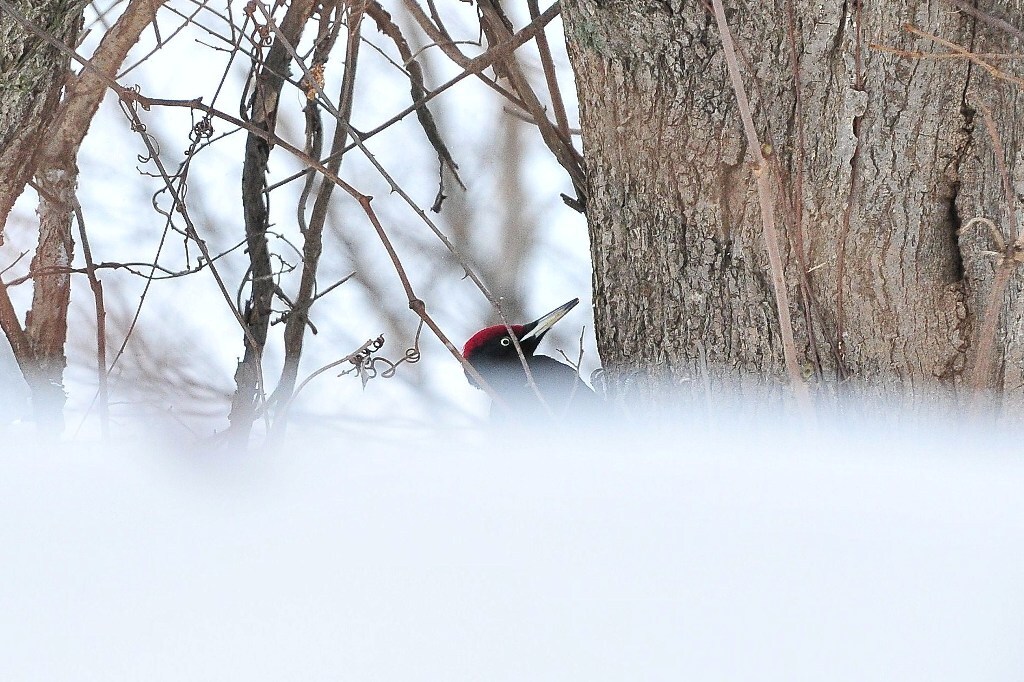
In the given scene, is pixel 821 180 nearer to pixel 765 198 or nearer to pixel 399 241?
pixel 765 198

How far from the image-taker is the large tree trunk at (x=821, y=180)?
51.0 inches

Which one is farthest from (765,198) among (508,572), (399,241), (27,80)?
(399,241)

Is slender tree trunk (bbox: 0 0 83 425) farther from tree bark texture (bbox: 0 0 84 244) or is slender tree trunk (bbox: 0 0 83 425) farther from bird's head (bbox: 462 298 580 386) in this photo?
bird's head (bbox: 462 298 580 386)

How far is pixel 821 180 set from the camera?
1343mm

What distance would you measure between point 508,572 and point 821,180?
994mm

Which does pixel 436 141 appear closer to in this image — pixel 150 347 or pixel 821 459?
pixel 821 459

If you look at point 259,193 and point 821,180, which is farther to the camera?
point 259,193

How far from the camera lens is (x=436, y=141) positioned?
2.20 metres

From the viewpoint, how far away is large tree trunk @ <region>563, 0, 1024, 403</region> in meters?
1.30

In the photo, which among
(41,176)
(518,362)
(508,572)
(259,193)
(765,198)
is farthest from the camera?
(518,362)

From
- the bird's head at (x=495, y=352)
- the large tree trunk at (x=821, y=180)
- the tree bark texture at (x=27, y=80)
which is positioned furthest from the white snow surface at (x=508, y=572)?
the bird's head at (x=495, y=352)

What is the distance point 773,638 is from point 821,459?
0.17 m

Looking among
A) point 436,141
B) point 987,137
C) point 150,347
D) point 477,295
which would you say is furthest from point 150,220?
point 987,137

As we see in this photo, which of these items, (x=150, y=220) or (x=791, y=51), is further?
(x=150, y=220)
